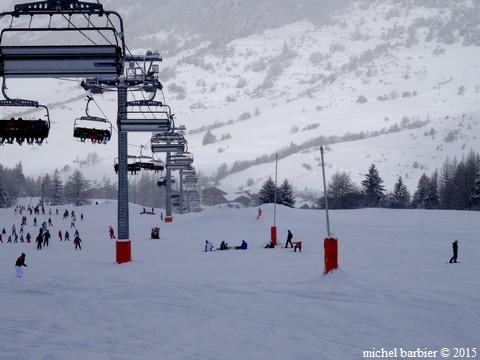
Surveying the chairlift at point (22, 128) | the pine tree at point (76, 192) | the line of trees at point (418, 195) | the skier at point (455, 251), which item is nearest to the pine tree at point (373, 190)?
the line of trees at point (418, 195)

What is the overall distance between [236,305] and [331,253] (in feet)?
14.3

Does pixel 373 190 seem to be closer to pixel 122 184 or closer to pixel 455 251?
pixel 455 251

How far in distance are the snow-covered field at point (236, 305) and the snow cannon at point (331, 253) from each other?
42cm

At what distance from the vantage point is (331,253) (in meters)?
14.5

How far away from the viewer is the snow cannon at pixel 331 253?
47.3 feet

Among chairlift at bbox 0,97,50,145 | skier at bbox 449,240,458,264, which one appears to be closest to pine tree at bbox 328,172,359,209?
skier at bbox 449,240,458,264

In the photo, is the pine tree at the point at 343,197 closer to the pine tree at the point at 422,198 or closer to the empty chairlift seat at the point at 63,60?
→ the pine tree at the point at 422,198

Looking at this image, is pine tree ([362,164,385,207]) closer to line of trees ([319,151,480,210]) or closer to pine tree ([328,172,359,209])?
line of trees ([319,151,480,210])

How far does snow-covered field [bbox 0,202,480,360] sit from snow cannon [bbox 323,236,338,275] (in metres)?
0.42

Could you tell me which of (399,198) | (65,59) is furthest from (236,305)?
(399,198)

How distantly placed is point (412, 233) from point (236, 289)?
79.5 ft

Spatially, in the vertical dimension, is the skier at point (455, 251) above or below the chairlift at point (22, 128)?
below

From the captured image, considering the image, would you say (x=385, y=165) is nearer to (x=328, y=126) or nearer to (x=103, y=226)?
(x=328, y=126)

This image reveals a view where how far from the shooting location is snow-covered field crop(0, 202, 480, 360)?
8.18 meters
